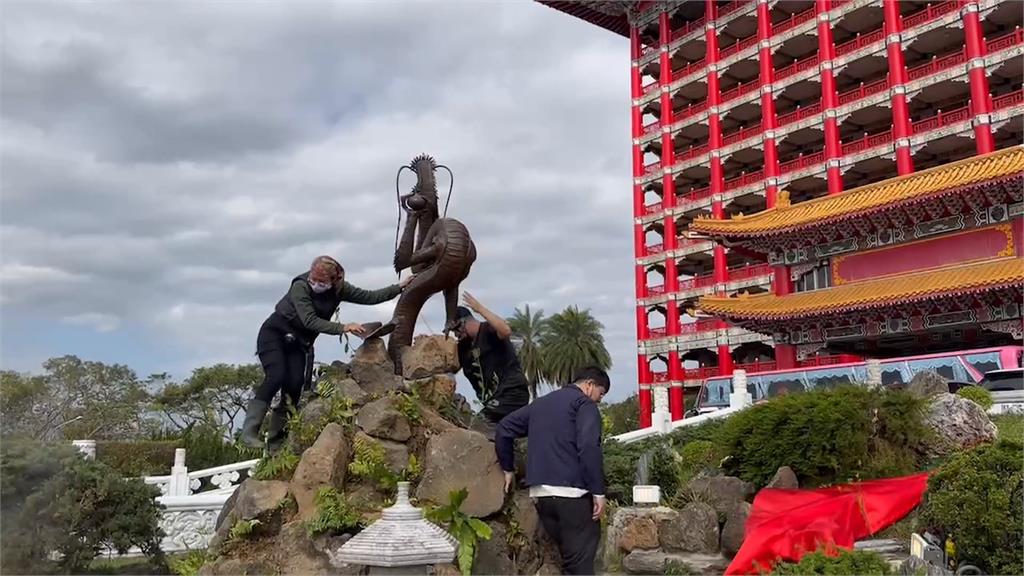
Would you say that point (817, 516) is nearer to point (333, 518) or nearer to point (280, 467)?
point (333, 518)

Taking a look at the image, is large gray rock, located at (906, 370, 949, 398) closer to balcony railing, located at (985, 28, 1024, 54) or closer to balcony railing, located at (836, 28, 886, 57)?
balcony railing, located at (985, 28, 1024, 54)

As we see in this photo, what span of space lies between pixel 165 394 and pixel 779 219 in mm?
31338

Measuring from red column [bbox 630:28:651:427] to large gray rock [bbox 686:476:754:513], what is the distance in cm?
2618

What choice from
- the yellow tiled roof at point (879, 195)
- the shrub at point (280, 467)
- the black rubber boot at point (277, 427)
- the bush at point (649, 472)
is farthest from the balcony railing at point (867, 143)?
the shrub at point (280, 467)

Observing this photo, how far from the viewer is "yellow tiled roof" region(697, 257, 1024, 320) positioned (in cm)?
1973

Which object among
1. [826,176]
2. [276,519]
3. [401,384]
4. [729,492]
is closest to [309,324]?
[401,384]

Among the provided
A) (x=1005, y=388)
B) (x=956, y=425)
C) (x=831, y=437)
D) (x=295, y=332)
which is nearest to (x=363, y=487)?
(x=295, y=332)

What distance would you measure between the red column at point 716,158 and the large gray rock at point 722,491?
84.7 ft

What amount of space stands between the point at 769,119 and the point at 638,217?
8.19 m

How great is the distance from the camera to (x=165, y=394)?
39.9m

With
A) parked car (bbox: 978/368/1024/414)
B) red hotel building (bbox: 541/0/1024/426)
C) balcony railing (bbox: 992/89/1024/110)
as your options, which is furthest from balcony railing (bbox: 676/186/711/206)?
parked car (bbox: 978/368/1024/414)

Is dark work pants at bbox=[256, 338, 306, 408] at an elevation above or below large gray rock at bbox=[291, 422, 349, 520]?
above

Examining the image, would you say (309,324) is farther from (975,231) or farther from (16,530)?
(975,231)

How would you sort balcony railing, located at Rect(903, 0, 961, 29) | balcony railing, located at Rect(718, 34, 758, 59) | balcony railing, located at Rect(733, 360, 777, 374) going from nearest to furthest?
1. balcony railing, located at Rect(903, 0, 961, 29)
2. balcony railing, located at Rect(733, 360, 777, 374)
3. balcony railing, located at Rect(718, 34, 758, 59)
